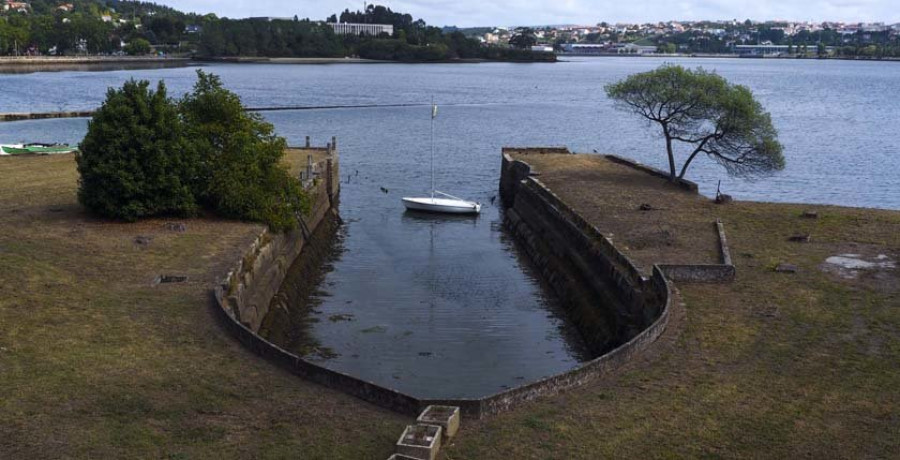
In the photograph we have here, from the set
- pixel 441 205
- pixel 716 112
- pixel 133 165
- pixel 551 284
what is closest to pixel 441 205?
pixel 441 205

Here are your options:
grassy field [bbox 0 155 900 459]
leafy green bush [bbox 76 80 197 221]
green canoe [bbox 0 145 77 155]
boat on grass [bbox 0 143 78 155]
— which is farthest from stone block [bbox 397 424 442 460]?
green canoe [bbox 0 145 77 155]

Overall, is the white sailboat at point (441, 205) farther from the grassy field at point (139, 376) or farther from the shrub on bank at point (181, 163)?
the grassy field at point (139, 376)

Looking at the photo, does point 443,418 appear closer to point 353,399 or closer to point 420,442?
point 420,442

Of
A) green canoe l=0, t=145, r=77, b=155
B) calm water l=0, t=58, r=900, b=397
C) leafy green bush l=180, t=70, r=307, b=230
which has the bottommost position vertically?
calm water l=0, t=58, r=900, b=397

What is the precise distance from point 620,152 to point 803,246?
53192 millimetres

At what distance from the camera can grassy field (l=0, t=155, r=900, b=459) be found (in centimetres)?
2036

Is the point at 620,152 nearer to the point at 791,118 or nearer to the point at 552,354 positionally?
the point at 791,118

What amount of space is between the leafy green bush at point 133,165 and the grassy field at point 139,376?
14.5ft

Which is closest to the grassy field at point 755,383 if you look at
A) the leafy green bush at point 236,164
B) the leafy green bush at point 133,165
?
the leafy green bush at point 236,164

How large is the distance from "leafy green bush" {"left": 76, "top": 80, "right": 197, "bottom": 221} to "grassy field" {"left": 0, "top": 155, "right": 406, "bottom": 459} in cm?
441

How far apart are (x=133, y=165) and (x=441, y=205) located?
23.3 m

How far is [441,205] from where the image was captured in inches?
2381

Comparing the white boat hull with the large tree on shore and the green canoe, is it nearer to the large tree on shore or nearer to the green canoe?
the large tree on shore

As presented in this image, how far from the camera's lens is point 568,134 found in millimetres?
108562
